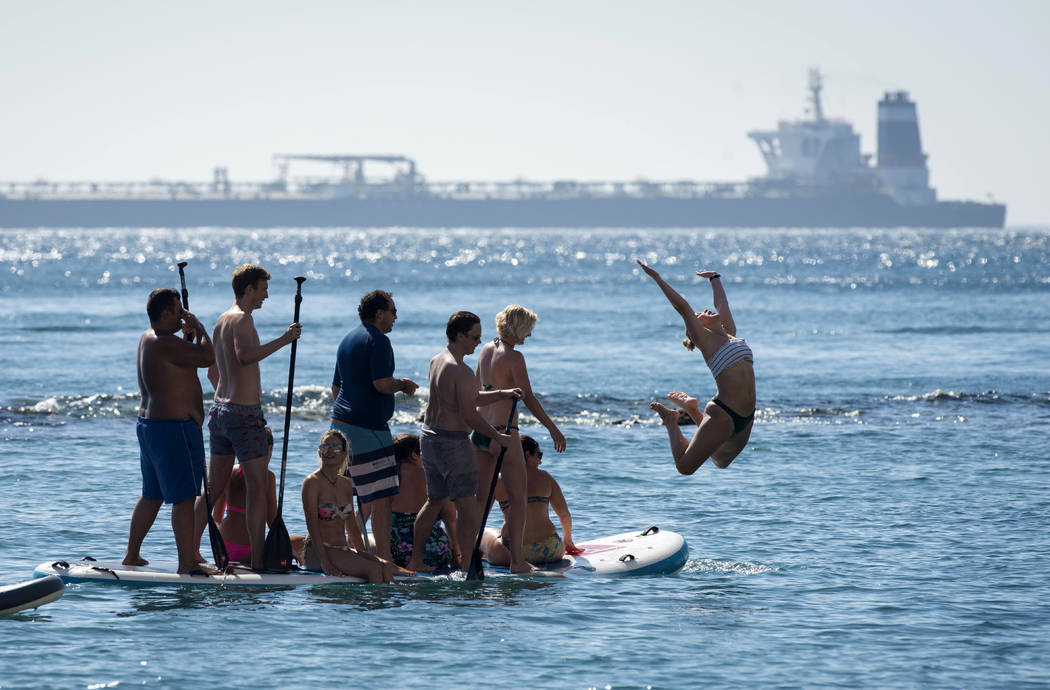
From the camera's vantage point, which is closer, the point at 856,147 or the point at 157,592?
the point at 157,592

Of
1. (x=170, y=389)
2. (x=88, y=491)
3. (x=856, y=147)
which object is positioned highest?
(x=856, y=147)

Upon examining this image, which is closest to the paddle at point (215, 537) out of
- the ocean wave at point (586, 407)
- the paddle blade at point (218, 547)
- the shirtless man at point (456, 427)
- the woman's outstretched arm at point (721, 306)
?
the paddle blade at point (218, 547)

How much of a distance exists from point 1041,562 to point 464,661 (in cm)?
477

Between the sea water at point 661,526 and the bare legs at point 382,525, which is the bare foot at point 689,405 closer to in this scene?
the sea water at point 661,526

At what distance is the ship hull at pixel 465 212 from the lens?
171000 mm

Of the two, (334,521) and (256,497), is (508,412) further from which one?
(256,497)

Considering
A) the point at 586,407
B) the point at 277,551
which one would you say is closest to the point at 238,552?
the point at 277,551

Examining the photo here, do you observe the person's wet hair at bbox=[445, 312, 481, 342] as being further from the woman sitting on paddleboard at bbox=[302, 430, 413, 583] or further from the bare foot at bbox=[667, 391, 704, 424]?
the bare foot at bbox=[667, 391, 704, 424]

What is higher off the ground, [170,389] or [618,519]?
[170,389]

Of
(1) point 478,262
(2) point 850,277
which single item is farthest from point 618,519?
(1) point 478,262

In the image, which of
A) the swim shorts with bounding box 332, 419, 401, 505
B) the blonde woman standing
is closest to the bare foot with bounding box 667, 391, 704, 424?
the blonde woman standing

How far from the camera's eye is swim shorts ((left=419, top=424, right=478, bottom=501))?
27.6ft

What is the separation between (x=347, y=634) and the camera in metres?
7.87

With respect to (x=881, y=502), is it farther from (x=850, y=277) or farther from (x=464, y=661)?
(x=850, y=277)
